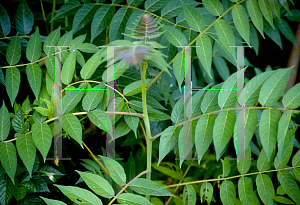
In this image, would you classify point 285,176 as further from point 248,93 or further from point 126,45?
point 126,45

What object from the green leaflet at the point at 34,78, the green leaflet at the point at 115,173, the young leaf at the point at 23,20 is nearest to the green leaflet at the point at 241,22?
the green leaflet at the point at 115,173

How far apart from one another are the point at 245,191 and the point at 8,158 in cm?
60

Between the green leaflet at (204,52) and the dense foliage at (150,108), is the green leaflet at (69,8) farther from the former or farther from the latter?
the green leaflet at (204,52)

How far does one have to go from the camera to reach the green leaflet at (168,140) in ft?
1.90

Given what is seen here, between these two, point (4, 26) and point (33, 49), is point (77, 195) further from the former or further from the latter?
point (4, 26)

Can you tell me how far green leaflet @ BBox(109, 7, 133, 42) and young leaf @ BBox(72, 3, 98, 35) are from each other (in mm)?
99

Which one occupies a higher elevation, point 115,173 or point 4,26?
point 4,26

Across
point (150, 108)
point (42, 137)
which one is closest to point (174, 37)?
point (150, 108)

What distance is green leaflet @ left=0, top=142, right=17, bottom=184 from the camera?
0.60m

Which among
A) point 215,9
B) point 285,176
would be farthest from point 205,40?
point 285,176

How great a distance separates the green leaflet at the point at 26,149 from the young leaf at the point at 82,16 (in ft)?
1.18

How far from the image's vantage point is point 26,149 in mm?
601

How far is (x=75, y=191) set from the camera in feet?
1.72

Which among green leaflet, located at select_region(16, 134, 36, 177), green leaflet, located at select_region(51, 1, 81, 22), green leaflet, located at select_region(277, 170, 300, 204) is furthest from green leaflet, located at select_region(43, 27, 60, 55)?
green leaflet, located at select_region(277, 170, 300, 204)
